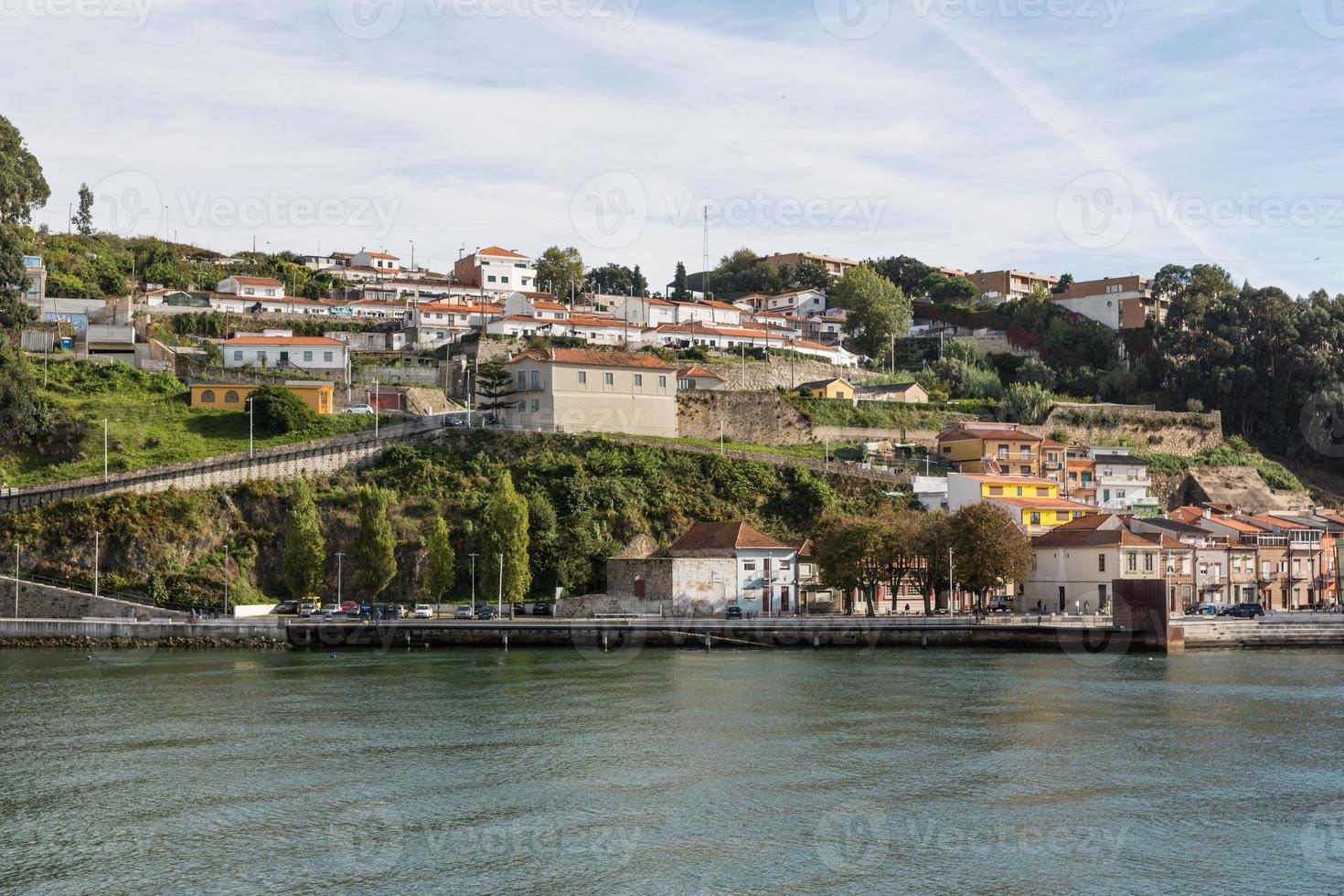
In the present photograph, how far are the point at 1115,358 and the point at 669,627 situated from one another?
55255 millimetres

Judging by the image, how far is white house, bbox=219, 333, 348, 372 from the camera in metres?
78.4

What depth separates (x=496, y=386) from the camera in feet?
247

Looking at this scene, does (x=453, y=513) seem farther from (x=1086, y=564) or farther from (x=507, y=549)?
(x=1086, y=564)

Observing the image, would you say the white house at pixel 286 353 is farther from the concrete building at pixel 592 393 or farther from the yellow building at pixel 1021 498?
the yellow building at pixel 1021 498

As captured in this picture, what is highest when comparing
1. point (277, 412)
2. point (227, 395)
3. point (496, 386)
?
point (496, 386)

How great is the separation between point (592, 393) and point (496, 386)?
17.4 feet

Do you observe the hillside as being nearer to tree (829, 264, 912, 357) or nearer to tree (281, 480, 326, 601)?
tree (281, 480, 326, 601)

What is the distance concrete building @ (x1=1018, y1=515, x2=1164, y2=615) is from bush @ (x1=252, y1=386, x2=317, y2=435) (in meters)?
37.5

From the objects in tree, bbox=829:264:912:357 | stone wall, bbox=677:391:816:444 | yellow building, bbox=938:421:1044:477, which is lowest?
yellow building, bbox=938:421:1044:477

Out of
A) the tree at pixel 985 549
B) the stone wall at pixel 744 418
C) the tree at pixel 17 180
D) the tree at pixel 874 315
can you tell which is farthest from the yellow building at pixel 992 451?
the tree at pixel 17 180

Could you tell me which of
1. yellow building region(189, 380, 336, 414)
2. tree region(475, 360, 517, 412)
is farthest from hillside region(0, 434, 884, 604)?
yellow building region(189, 380, 336, 414)

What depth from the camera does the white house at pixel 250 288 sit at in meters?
94.6

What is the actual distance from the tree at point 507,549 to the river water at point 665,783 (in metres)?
13.5

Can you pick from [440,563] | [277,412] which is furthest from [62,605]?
[277,412]
